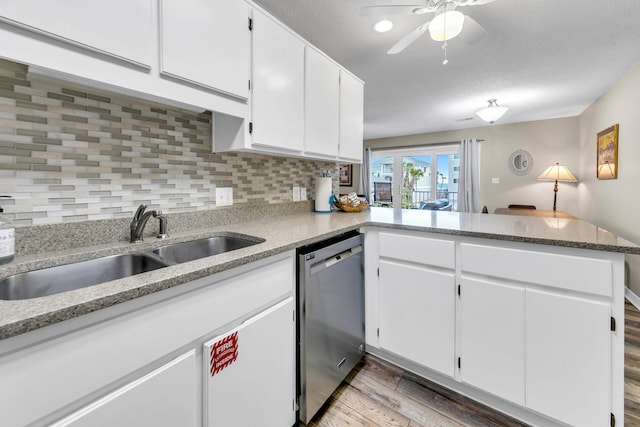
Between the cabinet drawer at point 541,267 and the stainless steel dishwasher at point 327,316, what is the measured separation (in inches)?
23.7

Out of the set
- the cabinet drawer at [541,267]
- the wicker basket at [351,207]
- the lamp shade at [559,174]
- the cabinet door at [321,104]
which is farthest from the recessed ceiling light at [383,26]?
the lamp shade at [559,174]

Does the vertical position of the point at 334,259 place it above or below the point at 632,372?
above

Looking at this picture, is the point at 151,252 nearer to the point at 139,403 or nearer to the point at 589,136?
the point at 139,403

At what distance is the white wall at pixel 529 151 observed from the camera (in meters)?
4.73

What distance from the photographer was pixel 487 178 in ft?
17.9

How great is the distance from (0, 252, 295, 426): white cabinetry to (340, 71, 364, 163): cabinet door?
143 centimetres

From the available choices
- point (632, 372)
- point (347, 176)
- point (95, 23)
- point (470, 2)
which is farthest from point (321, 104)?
point (347, 176)

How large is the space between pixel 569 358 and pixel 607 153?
3563 millimetres

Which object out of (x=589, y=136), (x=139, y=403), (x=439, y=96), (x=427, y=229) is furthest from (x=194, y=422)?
(x=589, y=136)

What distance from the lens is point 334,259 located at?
1.47 meters

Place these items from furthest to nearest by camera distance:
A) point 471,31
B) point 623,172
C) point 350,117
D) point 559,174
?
point 559,174, point 623,172, point 350,117, point 471,31

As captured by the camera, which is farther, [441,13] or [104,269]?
[441,13]

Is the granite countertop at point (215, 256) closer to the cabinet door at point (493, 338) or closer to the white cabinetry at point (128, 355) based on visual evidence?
the white cabinetry at point (128, 355)

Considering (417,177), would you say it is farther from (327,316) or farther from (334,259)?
(327,316)
